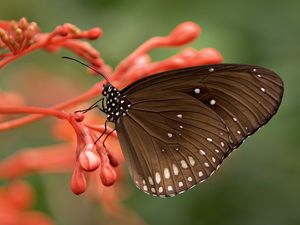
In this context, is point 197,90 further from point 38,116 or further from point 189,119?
point 38,116

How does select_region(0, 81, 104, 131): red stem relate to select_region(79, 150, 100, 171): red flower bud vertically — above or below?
above

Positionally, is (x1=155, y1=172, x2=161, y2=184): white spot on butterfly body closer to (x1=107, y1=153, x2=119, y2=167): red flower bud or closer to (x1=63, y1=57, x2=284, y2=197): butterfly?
(x1=63, y1=57, x2=284, y2=197): butterfly

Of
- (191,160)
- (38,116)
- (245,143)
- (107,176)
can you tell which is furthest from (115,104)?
(245,143)

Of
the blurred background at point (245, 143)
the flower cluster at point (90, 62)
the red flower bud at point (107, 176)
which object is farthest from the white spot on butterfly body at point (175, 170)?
the blurred background at point (245, 143)

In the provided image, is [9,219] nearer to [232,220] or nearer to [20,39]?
[20,39]

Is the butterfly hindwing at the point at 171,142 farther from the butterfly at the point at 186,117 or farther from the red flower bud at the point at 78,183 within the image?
the red flower bud at the point at 78,183

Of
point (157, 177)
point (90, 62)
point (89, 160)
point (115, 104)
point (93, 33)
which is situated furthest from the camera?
point (115, 104)

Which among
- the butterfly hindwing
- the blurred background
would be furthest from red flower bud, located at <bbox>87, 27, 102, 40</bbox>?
the blurred background
